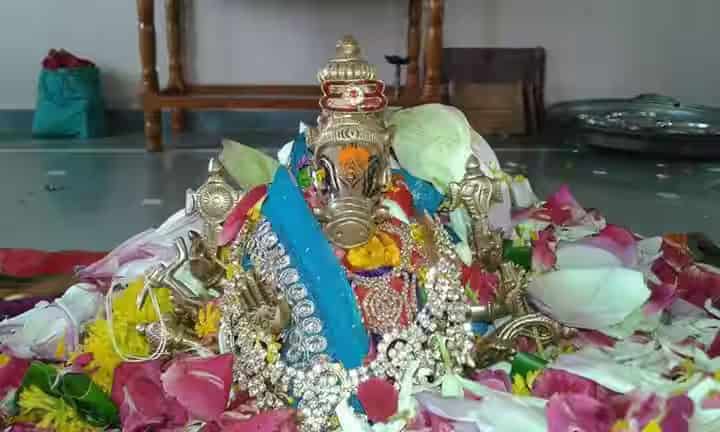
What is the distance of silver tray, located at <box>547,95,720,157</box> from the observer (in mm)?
2744

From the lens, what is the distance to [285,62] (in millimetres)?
3170

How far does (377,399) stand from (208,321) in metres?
0.25

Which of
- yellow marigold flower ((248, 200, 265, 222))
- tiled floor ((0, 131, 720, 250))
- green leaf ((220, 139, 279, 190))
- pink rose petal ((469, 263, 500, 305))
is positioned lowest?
tiled floor ((0, 131, 720, 250))

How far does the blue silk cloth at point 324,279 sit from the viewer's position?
0.77 m

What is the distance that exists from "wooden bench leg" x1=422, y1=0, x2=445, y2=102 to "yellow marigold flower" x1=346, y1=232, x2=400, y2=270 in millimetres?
1945

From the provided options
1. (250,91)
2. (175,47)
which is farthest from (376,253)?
(175,47)

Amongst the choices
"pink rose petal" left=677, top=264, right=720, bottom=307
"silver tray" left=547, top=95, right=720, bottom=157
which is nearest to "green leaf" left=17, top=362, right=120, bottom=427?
"pink rose petal" left=677, top=264, right=720, bottom=307

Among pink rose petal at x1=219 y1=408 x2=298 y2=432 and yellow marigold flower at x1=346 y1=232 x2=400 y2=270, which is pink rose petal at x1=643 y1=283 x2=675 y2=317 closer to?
yellow marigold flower at x1=346 y1=232 x2=400 y2=270

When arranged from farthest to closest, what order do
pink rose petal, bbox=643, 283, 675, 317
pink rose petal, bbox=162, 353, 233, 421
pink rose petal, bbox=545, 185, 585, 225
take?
1. pink rose petal, bbox=545, 185, 585, 225
2. pink rose petal, bbox=643, 283, 675, 317
3. pink rose petal, bbox=162, 353, 233, 421

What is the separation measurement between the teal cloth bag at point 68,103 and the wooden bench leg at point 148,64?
37 centimetres

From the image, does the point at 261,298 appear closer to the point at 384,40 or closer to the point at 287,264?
the point at 287,264

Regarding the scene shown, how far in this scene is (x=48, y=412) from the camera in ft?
2.82

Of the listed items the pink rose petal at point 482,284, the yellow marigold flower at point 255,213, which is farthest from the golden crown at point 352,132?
the pink rose petal at point 482,284

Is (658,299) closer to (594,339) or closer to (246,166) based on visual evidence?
(594,339)
